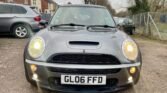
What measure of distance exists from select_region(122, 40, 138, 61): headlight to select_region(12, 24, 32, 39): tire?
339 inches

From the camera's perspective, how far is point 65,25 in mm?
5145

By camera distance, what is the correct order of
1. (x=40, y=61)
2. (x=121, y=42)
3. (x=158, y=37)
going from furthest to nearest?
1. (x=158, y=37)
2. (x=121, y=42)
3. (x=40, y=61)

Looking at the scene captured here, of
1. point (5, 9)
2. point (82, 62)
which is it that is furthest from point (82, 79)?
point (5, 9)

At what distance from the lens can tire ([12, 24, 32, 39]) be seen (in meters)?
12.2

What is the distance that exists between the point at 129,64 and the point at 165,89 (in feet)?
4.64

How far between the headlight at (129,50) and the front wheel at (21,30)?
8621mm

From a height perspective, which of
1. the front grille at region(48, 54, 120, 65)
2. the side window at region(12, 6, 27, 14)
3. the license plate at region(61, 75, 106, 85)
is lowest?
the license plate at region(61, 75, 106, 85)

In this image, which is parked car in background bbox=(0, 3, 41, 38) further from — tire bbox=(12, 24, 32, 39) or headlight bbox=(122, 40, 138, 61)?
headlight bbox=(122, 40, 138, 61)

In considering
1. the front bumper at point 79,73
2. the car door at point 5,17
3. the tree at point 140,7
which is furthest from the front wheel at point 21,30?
the tree at point 140,7

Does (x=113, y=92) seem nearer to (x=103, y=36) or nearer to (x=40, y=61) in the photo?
(x=103, y=36)

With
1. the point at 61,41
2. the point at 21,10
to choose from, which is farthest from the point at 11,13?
the point at 61,41

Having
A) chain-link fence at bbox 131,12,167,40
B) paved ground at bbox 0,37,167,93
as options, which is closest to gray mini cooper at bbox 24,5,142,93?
paved ground at bbox 0,37,167,93

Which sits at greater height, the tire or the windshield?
the windshield

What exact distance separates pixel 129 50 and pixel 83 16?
176cm
